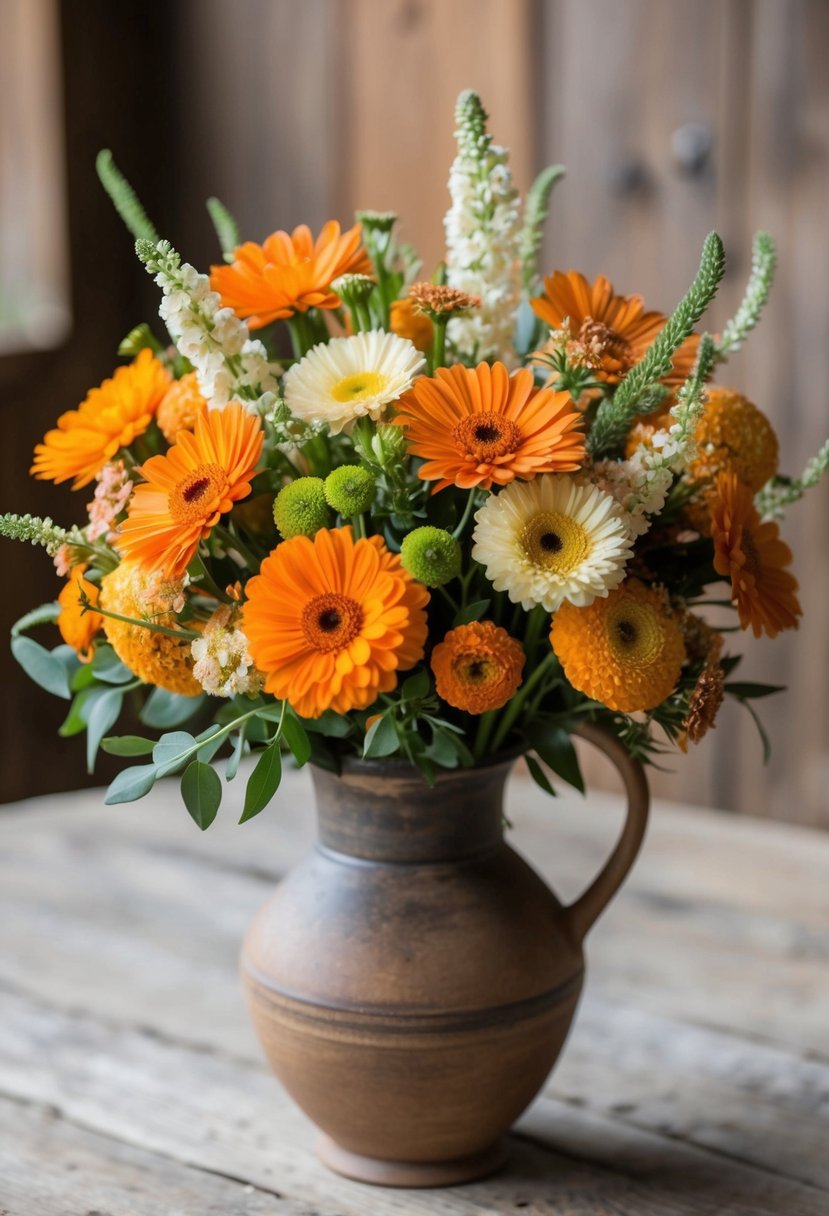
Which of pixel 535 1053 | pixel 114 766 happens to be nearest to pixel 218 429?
pixel 535 1053

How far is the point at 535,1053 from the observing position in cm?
80

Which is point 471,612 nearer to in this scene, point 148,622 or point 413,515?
point 413,515

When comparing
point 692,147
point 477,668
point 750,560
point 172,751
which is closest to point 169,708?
point 172,751

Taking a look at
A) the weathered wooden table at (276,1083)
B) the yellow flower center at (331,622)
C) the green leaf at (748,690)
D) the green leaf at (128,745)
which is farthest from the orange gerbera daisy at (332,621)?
the weathered wooden table at (276,1083)

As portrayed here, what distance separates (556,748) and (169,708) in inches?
9.5

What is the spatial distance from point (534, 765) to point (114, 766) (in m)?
2.10

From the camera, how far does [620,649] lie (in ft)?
2.28

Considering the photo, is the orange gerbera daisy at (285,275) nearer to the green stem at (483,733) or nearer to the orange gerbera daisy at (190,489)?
the orange gerbera daisy at (190,489)

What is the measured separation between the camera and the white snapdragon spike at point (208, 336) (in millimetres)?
703

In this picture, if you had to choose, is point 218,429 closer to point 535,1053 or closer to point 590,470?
point 590,470

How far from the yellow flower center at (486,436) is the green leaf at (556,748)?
18 centimetres

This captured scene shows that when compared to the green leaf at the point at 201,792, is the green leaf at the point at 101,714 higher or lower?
lower

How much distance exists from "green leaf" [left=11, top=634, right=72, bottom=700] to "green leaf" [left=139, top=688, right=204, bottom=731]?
0.05 m

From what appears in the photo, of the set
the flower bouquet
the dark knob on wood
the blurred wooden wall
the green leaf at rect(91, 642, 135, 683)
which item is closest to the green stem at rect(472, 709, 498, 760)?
the flower bouquet
